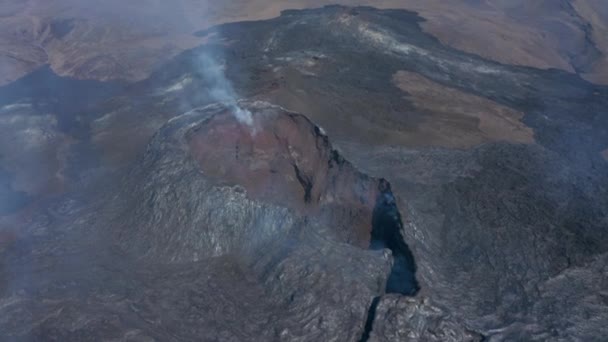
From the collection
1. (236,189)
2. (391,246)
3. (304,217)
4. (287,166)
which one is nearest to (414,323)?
(391,246)

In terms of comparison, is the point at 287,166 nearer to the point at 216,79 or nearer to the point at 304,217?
the point at 304,217

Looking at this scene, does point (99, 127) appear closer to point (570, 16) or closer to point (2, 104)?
point (2, 104)

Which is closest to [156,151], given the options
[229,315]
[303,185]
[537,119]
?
[303,185]

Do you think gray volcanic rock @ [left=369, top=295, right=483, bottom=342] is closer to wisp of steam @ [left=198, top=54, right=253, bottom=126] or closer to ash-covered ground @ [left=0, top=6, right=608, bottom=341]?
ash-covered ground @ [left=0, top=6, right=608, bottom=341]

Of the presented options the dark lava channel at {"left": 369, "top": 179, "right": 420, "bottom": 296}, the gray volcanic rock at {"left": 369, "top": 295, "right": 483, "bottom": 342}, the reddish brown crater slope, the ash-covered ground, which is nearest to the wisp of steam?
the ash-covered ground

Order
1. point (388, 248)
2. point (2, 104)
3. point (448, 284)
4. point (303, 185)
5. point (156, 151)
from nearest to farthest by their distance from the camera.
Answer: point (448, 284) → point (388, 248) → point (156, 151) → point (303, 185) → point (2, 104)

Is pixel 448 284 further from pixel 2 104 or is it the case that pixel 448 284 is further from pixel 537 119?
pixel 2 104

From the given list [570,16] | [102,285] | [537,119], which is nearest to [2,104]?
[102,285]

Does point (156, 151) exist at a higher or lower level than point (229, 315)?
higher

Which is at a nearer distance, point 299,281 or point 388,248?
point 299,281

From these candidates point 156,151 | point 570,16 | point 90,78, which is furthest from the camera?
point 570,16
